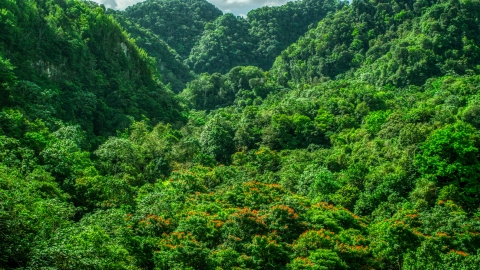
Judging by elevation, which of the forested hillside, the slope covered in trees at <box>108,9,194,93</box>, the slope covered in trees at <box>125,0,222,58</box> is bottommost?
the forested hillside

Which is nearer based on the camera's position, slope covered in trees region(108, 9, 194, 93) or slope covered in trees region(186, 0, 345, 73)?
slope covered in trees region(108, 9, 194, 93)

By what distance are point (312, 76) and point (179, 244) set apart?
209 feet

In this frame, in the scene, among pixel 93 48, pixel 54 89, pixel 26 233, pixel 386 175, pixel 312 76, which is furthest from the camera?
pixel 312 76

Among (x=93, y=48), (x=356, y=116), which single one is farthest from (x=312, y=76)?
(x=93, y=48)

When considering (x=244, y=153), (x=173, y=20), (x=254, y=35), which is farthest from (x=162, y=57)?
(x=244, y=153)

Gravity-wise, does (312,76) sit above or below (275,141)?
above

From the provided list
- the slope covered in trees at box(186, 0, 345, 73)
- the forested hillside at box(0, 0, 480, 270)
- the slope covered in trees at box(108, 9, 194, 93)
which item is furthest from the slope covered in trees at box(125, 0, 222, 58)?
the forested hillside at box(0, 0, 480, 270)

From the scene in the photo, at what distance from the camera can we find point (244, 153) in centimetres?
4556

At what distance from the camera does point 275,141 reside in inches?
1876

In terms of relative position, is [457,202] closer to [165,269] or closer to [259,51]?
[165,269]

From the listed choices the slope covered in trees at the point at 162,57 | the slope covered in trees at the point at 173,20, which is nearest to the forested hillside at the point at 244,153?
the slope covered in trees at the point at 162,57

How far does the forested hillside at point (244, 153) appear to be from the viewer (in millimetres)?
21500

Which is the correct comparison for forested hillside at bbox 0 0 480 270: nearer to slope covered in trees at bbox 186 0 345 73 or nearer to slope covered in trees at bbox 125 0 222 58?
slope covered in trees at bbox 186 0 345 73

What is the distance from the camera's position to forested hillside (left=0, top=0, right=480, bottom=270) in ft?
70.5
